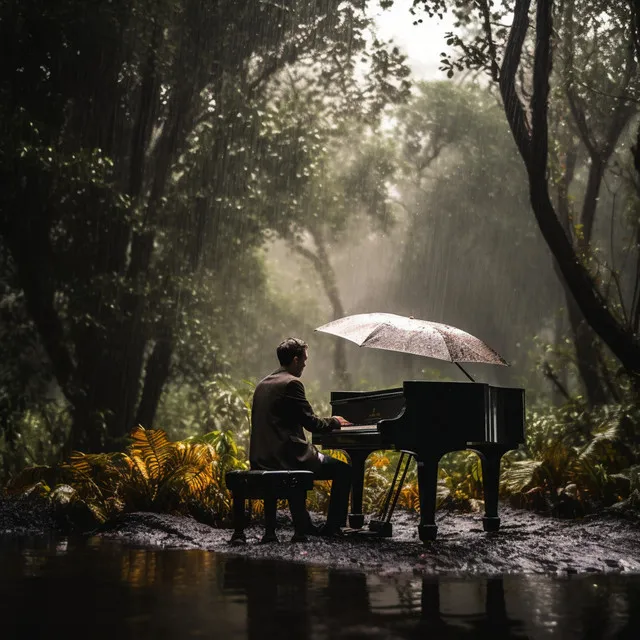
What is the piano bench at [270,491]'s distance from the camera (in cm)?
898

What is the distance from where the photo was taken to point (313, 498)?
13094mm

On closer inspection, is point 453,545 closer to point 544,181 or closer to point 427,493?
point 427,493

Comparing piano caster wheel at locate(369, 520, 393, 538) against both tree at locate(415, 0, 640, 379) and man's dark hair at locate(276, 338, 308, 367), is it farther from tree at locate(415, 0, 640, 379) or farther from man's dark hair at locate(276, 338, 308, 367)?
tree at locate(415, 0, 640, 379)

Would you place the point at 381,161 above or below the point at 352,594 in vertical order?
above

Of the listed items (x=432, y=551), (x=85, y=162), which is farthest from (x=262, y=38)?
(x=432, y=551)

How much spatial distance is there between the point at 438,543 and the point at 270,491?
66.0 inches

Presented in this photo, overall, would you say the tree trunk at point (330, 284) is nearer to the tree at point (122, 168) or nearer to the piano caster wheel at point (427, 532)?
the tree at point (122, 168)

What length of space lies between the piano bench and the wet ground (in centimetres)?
17

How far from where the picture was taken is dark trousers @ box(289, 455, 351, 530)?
938 cm

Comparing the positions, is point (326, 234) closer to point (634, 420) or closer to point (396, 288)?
point (396, 288)

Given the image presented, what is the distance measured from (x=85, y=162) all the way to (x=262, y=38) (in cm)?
751

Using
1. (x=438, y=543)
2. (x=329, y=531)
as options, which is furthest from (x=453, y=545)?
(x=329, y=531)

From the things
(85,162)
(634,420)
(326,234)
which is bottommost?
(634,420)

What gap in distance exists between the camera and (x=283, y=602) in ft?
18.9
